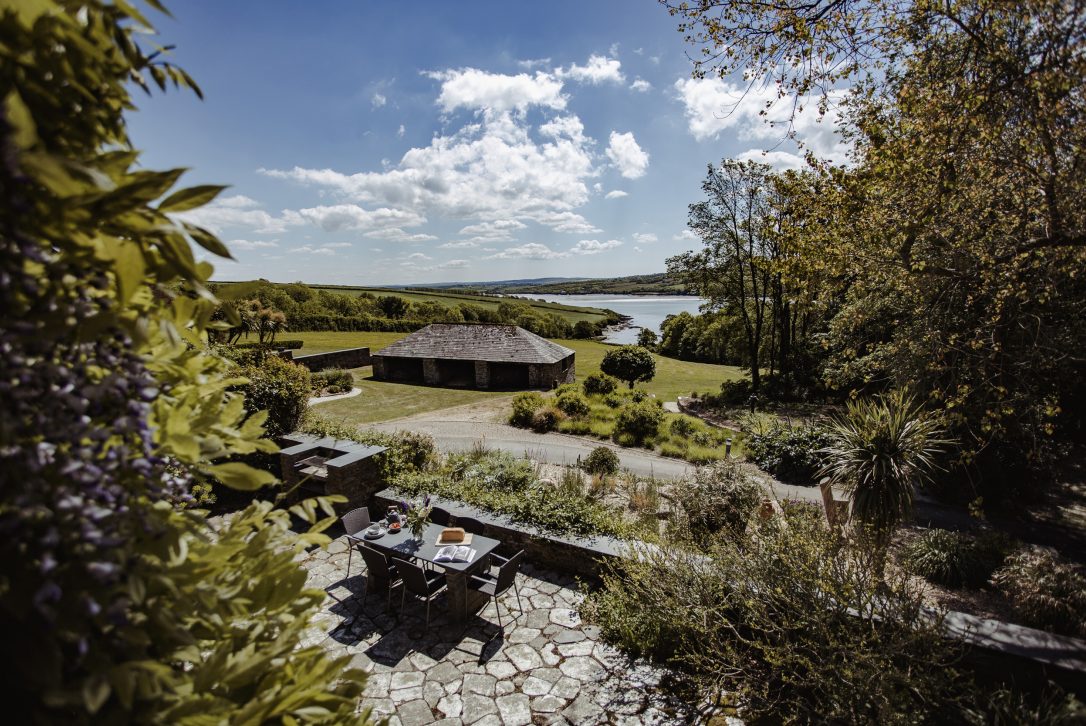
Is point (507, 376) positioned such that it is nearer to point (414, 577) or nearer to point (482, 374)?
point (482, 374)

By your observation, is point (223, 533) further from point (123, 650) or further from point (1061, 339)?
point (1061, 339)

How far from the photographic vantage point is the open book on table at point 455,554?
628 cm

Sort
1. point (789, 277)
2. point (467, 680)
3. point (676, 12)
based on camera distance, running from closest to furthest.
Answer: point (467, 680)
point (676, 12)
point (789, 277)

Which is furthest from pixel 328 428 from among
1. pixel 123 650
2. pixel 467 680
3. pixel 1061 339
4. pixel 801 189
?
pixel 1061 339

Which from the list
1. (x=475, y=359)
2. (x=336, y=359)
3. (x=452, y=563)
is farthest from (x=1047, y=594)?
(x=336, y=359)

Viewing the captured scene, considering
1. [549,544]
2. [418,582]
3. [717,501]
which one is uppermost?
[418,582]

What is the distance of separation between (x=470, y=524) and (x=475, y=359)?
24050 millimetres

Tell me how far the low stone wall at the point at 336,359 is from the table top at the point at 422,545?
2575 cm

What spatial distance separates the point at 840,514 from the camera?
25.7 feet

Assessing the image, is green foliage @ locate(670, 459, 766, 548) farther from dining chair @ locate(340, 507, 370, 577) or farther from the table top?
dining chair @ locate(340, 507, 370, 577)

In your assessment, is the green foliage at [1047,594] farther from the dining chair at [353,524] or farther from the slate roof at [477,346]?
the slate roof at [477,346]

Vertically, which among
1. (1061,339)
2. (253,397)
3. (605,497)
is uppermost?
(1061,339)

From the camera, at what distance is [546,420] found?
2050cm

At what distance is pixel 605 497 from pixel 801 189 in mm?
8044
